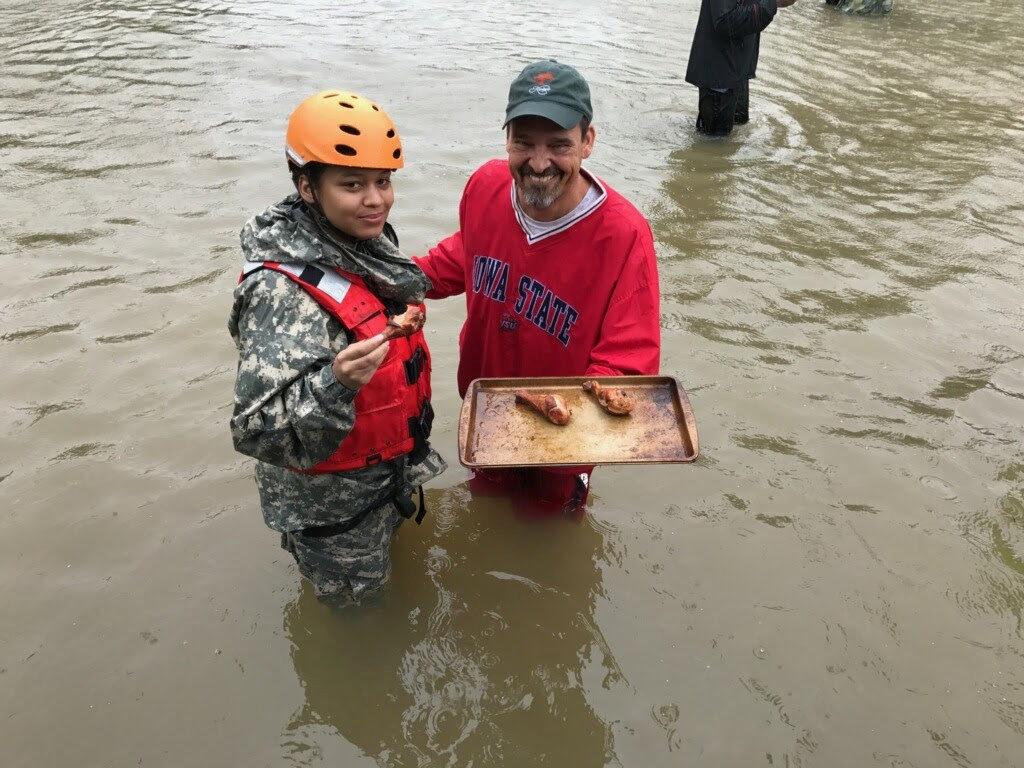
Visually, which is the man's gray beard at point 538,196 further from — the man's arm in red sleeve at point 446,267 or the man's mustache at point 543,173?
the man's arm in red sleeve at point 446,267

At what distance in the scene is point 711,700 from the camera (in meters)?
3.59

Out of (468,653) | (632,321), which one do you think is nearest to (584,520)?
(468,653)

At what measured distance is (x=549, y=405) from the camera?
3184 mm

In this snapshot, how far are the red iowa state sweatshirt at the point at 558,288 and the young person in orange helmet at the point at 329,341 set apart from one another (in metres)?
0.50

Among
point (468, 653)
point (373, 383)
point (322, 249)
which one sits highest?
point (322, 249)

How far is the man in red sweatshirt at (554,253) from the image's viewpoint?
312cm

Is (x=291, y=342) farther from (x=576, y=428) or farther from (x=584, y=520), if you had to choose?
(x=584, y=520)

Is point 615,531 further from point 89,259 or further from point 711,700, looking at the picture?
point 89,259

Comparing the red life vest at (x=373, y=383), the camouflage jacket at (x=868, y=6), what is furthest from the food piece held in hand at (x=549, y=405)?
the camouflage jacket at (x=868, y=6)

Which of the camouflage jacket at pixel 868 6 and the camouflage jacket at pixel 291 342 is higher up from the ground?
the camouflage jacket at pixel 291 342

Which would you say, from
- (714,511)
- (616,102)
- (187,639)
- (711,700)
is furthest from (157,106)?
(711,700)

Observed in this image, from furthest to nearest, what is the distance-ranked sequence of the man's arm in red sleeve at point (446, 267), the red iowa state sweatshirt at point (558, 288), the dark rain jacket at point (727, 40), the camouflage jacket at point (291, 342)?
the dark rain jacket at point (727, 40) < the man's arm in red sleeve at point (446, 267) < the red iowa state sweatshirt at point (558, 288) < the camouflage jacket at point (291, 342)

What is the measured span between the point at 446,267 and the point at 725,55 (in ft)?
21.5

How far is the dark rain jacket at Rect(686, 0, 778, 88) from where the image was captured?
8.41 m
